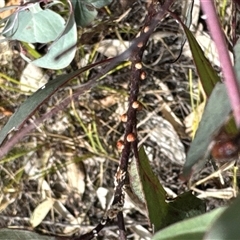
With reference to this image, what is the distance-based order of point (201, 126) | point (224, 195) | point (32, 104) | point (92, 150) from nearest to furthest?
point (201, 126) < point (32, 104) < point (224, 195) < point (92, 150)

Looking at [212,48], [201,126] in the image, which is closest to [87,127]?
[212,48]

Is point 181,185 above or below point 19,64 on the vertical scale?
below

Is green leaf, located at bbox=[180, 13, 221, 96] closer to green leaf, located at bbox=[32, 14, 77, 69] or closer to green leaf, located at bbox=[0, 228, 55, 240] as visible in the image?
green leaf, located at bbox=[32, 14, 77, 69]

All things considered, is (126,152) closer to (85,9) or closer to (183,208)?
(183,208)

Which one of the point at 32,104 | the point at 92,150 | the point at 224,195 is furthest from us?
the point at 92,150

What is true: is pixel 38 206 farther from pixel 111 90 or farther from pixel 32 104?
pixel 32 104

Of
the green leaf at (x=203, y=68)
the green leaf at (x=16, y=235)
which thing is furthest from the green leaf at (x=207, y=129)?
the green leaf at (x=16, y=235)

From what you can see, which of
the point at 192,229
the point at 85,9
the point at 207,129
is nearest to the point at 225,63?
the point at 207,129
